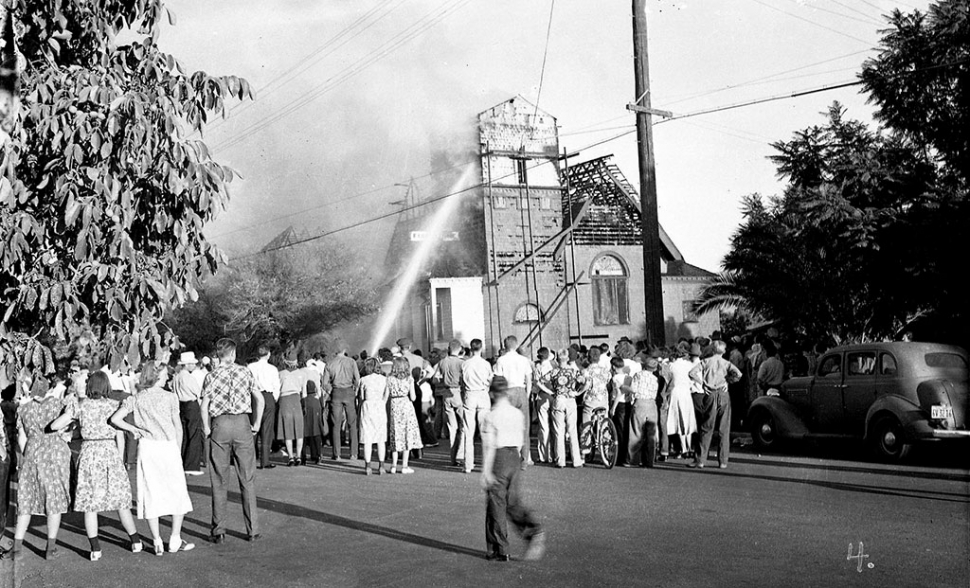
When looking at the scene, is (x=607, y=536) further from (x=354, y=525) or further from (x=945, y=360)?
(x=945, y=360)

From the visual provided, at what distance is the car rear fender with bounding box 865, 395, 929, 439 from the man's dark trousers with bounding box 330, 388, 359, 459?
832cm

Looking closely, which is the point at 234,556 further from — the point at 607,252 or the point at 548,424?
the point at 607,252

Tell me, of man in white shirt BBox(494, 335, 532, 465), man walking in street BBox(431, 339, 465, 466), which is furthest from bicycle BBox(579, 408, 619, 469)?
man walking in street BBox(431, 339, 465, 466)

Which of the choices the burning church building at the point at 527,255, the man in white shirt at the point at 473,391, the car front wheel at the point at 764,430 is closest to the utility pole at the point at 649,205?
the car front wheel at the point at 764,430

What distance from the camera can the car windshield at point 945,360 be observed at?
13.5 meters

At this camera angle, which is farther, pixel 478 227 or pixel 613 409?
pixel 478 227

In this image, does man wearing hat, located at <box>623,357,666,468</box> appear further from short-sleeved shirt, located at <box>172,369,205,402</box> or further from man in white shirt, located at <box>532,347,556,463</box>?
short-sleeved shirt, located at <box>172,369,205,402</box>

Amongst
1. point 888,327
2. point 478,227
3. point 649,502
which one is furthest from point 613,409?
point 478,227

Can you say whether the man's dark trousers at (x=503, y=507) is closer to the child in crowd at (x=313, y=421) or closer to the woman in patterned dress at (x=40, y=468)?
the woman in patterned dress at (x=40, y=468)

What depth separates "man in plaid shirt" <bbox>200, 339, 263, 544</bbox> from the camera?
9070mm

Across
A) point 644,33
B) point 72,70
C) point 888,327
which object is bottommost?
point 888,327

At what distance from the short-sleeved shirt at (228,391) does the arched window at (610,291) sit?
3315cm

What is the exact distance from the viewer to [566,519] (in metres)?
9.74

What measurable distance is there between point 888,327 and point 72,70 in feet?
54.4
